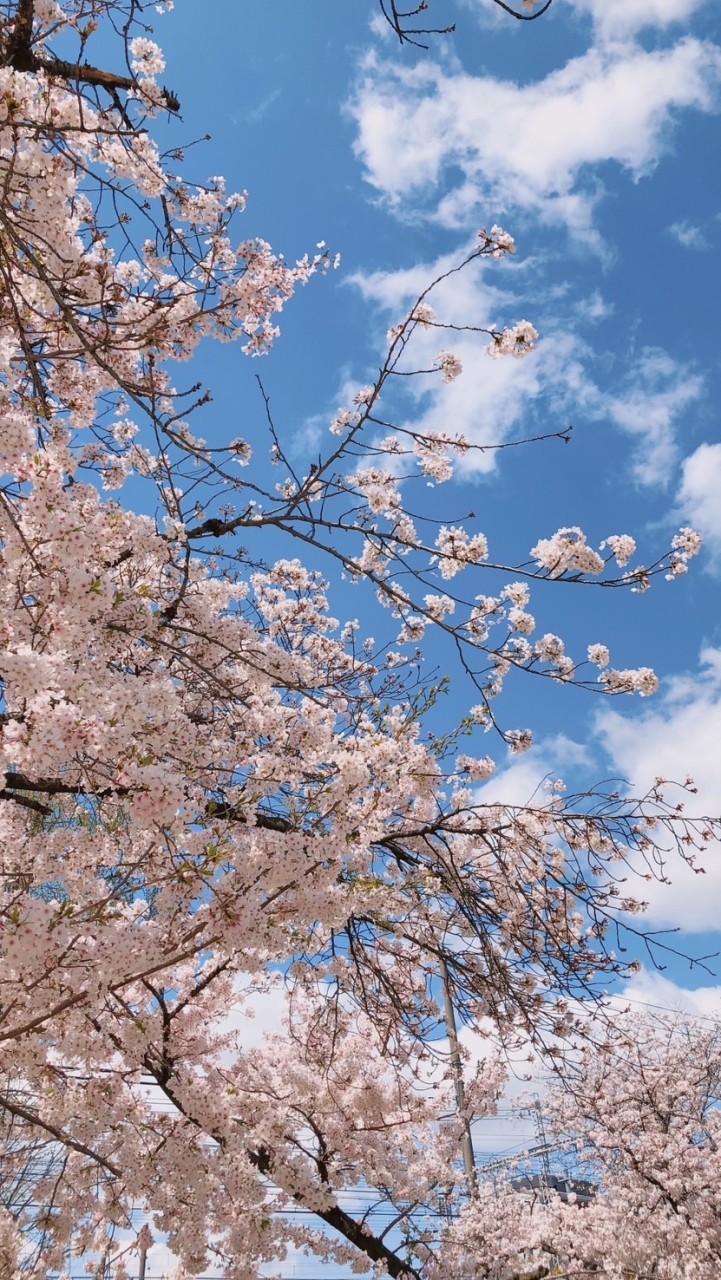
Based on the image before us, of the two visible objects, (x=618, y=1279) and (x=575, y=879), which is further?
(x=618, y=1279)

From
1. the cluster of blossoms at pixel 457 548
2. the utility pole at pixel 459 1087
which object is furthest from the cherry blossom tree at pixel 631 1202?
the cluster of blossoms at pixel 457 548

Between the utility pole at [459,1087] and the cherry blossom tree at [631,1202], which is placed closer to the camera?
the utility pole at [459,1087]

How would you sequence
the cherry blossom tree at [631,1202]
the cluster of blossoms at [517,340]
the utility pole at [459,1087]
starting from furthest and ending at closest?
1. the cherry blossom tree at [631,1202]
2. the utility pole at [459,1087]
3. the cluster of blossoms at [517,340]

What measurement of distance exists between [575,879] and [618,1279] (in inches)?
241

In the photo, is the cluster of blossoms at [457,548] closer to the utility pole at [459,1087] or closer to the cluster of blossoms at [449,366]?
the cluster of blossoms at [449,366]

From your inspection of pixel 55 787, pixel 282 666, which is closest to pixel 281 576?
pixel 282 666

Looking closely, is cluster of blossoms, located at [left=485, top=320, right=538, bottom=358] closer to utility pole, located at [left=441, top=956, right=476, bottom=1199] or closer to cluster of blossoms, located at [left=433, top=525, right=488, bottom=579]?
cluster of blossoms, located at [left=433, top=525, right=488, bottom=579]

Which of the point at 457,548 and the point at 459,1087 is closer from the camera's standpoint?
the point at 457,548

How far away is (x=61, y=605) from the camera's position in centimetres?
279

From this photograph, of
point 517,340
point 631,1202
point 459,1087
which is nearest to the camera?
point 517,340

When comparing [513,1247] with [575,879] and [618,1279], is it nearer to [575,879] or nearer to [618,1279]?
[618,1279]

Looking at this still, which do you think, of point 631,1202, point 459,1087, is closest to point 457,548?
point 459,1087

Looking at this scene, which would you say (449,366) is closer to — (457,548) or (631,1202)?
(457,548)

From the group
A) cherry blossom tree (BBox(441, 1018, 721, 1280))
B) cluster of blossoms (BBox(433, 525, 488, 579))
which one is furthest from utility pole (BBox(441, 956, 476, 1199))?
cluster of blossoms (BBox(433, 525, 488, 579))
